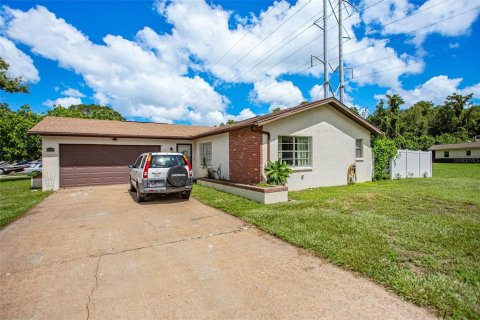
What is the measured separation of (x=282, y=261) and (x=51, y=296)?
124 inches

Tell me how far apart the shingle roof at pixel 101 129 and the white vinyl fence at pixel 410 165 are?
13.1 metres

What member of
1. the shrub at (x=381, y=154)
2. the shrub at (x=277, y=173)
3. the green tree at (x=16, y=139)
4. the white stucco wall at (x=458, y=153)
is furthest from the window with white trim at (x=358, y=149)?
the white stucco wall at (x=458, y=153)

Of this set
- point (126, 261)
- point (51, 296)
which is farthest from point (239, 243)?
point (51, 296)

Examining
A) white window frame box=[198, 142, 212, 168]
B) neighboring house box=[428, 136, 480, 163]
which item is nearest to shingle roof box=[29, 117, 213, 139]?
white window frame box=[198, 142, 212, 168]

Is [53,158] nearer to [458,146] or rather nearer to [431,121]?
[458,146]

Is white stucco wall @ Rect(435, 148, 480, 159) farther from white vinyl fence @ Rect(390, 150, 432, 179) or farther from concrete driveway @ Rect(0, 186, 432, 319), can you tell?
concrete driveway @ Rect(0, 186, 432, 319)

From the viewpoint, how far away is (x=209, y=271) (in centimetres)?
362

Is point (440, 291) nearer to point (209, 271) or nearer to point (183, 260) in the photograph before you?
point (209, 271)

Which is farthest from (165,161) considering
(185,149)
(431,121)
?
(431,121)

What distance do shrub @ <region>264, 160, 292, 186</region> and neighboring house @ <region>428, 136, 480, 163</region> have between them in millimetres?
45637

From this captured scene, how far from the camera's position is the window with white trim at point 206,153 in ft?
46.0

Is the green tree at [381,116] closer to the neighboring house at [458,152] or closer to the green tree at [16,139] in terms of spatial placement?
the neighboring house at [458,152]

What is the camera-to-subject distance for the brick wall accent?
9789 millimetres

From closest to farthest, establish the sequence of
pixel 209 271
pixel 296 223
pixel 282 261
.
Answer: pixel 209 271
pixel 282 261
pixel 296 223
